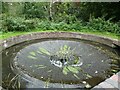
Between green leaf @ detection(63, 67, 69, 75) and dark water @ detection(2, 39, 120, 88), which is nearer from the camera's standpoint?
dark water @ detection(2, 39, 120, 88)

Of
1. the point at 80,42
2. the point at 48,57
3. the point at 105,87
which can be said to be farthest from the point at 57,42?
the point at 105,87

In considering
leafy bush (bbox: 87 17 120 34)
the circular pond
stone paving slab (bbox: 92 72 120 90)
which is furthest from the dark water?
leafy bush (bbox: 87 17 120 34)

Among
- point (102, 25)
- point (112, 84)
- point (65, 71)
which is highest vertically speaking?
point (102, 25)

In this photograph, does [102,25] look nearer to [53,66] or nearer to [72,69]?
A: [72,69]

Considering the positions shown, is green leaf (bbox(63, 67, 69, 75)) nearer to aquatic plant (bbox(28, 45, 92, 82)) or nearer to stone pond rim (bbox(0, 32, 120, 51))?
aquatic plant (bbox(28, 45, 92, 82))

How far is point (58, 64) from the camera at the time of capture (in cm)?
625

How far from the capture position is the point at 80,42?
8.15 meters

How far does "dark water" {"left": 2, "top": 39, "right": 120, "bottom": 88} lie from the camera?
538 cm

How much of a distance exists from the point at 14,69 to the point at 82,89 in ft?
6.79

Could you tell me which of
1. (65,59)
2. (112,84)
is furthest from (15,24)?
(112,84)

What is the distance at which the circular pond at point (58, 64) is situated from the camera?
17.7 ft

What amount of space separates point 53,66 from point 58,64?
0.20 m

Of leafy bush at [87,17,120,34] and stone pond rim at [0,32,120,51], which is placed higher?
leafy bush at [87,17,120,34]

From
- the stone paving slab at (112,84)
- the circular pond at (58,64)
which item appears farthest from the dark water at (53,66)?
the stone paving slab at (112,84)
